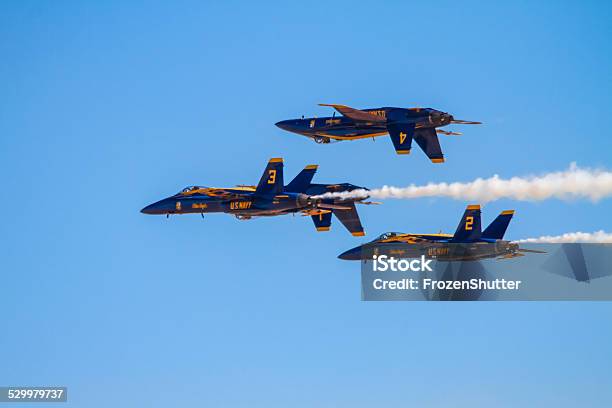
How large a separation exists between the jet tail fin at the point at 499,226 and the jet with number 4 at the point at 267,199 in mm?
9210

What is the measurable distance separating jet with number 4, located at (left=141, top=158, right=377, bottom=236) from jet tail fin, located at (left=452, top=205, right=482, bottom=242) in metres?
7.01

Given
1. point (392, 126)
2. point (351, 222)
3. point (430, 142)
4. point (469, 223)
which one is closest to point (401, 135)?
point (392, 126)

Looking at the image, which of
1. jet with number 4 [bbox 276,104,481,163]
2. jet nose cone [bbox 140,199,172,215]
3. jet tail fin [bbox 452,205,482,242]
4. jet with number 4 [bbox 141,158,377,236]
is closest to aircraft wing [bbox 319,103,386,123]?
jet with number 4 [bbox 276,104,481,163]

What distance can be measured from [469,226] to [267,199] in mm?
15047

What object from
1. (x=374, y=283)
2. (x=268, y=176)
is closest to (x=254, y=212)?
(x=268, y=176)

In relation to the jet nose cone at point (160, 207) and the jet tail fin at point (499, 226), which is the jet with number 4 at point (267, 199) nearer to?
the jet nose cone at point (160, 207)

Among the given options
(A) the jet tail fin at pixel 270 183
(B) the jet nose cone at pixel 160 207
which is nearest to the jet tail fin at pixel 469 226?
(A) the jet tail fin at pixel 270 183

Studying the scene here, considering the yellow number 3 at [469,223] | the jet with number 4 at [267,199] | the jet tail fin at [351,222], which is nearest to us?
the jet with number 4 at [267,199]

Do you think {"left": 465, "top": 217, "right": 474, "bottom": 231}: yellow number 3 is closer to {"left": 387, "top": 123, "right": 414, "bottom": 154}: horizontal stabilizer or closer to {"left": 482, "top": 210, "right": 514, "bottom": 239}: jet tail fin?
{"left": 482, "top": 210, "right": 514, "bottom": 239}: jet tail fin

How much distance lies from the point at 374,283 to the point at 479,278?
814 centimetres

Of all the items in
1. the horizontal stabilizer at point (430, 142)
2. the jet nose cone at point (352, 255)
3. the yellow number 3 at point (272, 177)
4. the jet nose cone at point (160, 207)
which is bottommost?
the jet nose cone at point (352, 255)

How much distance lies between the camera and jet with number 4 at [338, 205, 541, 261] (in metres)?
104

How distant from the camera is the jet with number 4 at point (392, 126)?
104188 millimetres

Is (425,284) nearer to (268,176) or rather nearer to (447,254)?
(447,254)
